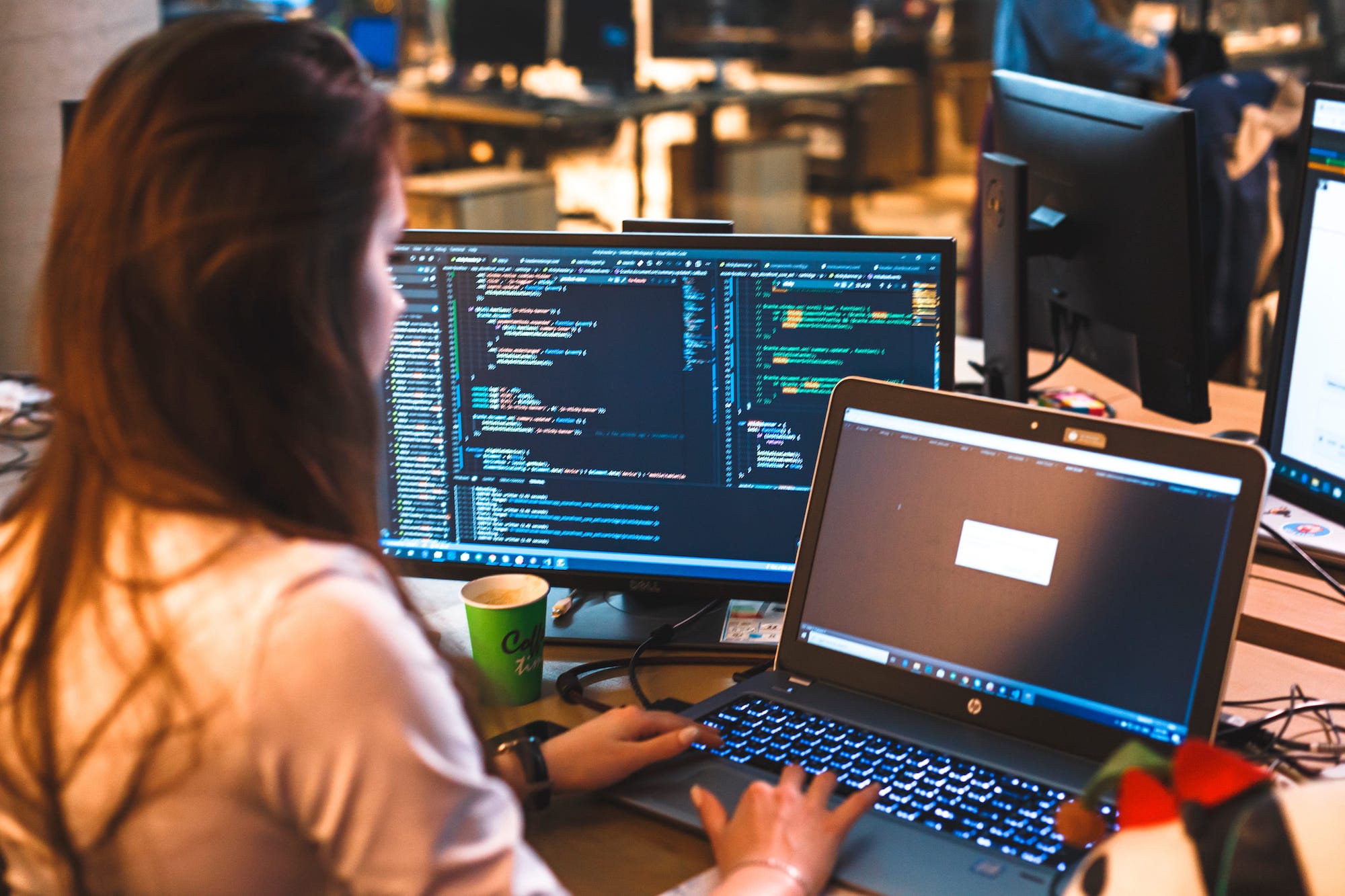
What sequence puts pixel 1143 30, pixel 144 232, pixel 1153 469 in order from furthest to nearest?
pixel 1143 30 → pixel 1153 469 → pixel 144 232

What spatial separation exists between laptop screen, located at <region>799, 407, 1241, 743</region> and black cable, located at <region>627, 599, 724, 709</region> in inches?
7.1

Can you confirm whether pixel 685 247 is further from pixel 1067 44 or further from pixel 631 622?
pixel 1067 44

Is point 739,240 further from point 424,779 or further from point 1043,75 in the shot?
point 1043,75

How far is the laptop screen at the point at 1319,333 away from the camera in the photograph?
1.15m

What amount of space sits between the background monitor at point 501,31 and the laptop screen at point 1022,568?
5178 millimetres

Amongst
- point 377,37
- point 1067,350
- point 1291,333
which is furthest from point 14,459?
point 377,37

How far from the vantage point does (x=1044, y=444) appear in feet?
3.34

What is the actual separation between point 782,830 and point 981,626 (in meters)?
0.27

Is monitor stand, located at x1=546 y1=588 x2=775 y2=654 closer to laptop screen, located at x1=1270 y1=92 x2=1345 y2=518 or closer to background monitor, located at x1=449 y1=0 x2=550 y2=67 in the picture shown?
laptop screen, located at x1=1270 y1=92 x2=1345 y2=518

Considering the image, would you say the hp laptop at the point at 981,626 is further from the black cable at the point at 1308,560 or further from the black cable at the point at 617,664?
the black cable at the point at 1308,560

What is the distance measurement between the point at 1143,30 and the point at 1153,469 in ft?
17.7

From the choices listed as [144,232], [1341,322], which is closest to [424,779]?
[144,232]

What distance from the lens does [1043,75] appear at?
3.30 m

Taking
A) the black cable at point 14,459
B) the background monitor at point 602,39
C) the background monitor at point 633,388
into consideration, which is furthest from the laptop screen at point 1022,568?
the background monitor at point 602,39
